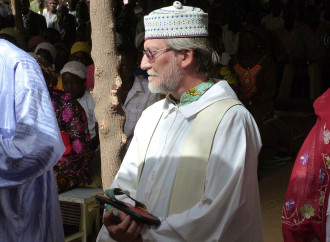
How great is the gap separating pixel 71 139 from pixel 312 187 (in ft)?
8.24

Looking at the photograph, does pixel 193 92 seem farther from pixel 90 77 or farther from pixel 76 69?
pixel 90 77

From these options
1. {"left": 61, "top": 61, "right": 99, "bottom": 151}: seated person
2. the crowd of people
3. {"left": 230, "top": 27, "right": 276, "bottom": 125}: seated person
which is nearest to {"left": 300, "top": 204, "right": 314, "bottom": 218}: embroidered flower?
the crowd of people

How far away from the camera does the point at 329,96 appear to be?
333 cm

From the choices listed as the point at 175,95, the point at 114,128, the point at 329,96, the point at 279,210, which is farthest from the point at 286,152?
the point at 175,95

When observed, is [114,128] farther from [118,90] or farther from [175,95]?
[175,95]

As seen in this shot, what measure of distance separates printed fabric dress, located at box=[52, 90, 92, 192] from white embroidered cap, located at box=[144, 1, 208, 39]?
2.29 metres

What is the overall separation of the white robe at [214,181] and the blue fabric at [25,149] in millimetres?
344

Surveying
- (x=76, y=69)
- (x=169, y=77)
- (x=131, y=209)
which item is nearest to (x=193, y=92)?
(x=169, y=77)

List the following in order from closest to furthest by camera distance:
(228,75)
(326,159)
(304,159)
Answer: (326,159) → (304,159) → (228,75)

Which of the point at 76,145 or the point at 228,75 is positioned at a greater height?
the point at 76,145

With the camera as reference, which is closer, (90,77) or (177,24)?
(177,24)

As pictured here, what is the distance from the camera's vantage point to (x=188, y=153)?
8.89 ft

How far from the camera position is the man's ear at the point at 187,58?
2885 millimetres

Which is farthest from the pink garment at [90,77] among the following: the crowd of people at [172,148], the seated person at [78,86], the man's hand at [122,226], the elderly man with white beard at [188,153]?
the man's hand at [122,226]
